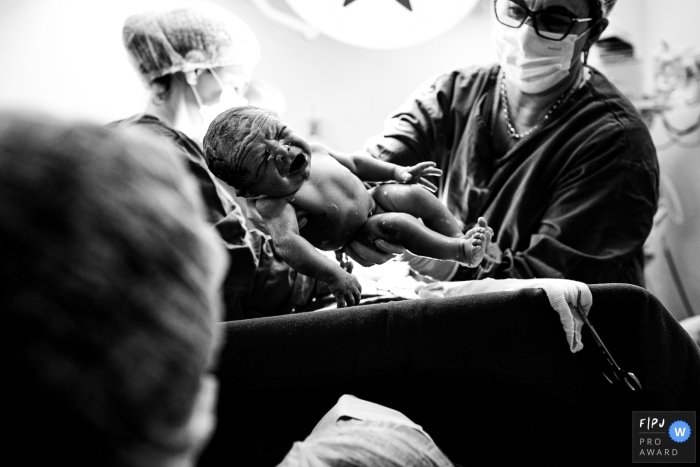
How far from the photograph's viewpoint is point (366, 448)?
80 cm

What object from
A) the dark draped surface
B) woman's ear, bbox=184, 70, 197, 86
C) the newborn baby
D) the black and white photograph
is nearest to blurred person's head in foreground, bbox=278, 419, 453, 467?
the black and white photograph

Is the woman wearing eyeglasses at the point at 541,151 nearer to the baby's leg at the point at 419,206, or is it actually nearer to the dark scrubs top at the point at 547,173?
the dark scrubs top at the point at 547,173

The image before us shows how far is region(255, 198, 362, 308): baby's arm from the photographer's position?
3.31ft

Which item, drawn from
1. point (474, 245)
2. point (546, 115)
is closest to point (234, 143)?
point (474, 245)

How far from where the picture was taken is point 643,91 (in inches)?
124

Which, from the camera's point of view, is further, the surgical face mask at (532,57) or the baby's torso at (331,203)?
the surgical face mask at (532,57)

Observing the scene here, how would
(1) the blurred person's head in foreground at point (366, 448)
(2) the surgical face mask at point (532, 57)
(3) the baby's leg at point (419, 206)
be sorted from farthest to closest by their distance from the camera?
(2) the surgical face mask at point (532, 57)
(3) the baby's leg at point (419, 206)
(1) the blurred person's head in foreground at point (366, 448)

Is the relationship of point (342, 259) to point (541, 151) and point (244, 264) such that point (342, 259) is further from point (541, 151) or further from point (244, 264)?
point (541, 151)

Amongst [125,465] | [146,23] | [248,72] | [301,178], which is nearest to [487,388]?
[301,178]

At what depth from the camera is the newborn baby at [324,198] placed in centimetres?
100

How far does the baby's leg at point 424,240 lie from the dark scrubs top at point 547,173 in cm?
44

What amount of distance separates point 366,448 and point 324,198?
1.43ft

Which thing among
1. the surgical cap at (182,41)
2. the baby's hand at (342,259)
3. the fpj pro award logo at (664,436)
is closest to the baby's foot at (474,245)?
the baby's hand at (342,259)

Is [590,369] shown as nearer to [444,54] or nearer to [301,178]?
[301,178]
